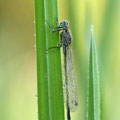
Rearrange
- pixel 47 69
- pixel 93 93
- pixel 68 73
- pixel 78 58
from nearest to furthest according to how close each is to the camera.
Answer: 1. pixel 93 93
2. pixel 47 69
3. pixel 68 73
4. pixel 78 58

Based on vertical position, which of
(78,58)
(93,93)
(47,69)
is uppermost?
(78,58)

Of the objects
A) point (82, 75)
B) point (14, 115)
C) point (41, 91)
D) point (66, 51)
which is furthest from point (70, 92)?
point (14, 115)

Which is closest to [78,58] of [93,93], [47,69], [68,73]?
[68,73]

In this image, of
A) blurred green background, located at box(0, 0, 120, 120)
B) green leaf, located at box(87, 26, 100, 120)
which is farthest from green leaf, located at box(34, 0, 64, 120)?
blurred green background, located at box(0, 0, 120, 120)

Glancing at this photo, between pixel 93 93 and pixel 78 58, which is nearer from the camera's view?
pixel 93 93

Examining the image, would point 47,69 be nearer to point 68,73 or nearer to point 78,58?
point 68,73

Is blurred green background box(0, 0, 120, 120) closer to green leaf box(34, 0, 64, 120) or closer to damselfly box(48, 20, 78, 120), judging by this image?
damselfly box(48, 20, 78, 120)

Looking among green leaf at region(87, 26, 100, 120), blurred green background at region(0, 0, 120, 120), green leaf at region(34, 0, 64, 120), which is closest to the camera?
green leaf at region(87, 26, 100, 120)
